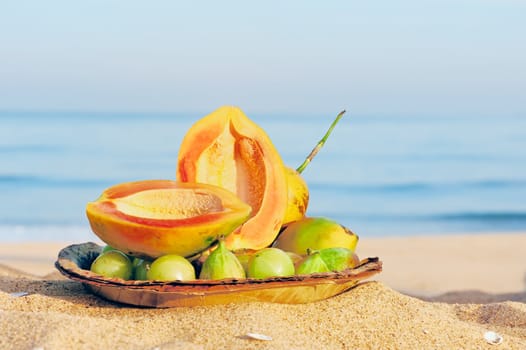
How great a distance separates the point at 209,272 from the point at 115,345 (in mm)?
440

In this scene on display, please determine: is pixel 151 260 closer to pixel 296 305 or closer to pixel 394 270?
pixel 296 305

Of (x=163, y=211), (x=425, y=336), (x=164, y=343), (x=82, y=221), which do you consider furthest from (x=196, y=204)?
(x=82, y=221)

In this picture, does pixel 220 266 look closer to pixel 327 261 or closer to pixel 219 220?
pixel 219 220

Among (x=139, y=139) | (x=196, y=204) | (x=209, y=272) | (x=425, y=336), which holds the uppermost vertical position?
(x=196, y=204)

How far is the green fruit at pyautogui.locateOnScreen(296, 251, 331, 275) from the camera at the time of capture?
239cm

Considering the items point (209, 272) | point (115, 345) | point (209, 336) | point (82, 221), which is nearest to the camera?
point (115, 345)

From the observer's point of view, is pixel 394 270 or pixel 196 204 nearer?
pixel 196 204

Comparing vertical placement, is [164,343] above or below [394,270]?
above

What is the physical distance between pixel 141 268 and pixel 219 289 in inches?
14.3

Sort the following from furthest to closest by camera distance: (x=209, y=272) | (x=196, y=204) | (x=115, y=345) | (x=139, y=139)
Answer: (x=139, y=139) → (x=196, y=204) → (x=209, y=272) → (x=115, y=345)

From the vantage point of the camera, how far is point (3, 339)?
6.48ft

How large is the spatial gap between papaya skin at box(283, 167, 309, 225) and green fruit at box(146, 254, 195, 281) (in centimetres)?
60

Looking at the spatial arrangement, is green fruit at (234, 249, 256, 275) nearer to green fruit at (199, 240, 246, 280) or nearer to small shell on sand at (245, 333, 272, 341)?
green fruit at (199, 240, 246, 280)

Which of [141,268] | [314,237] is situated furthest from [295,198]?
[141,268]
